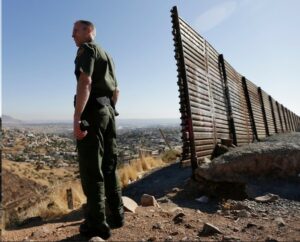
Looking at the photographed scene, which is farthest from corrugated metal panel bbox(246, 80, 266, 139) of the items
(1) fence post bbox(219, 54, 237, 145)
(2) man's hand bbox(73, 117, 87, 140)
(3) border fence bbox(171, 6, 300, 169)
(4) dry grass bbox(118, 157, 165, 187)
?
(2) man's hand bbox(73, 117, 87, 140)

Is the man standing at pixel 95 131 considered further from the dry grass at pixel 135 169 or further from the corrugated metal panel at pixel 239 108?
the corrugated metal panel at pixel 239 108

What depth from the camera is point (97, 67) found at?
3.73 m

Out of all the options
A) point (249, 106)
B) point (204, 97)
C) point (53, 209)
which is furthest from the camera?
point (249, 106)

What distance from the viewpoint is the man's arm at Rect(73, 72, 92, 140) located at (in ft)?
10.7

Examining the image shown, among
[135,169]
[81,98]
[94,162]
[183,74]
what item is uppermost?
[183,74]

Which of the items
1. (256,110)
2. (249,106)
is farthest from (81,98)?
(256,110)

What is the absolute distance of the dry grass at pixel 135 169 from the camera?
30.0ft

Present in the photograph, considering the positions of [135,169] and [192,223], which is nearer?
[192,223]

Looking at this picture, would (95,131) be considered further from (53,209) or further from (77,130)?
(53,209)

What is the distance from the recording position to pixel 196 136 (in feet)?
22.0

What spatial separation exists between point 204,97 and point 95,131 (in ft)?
15.3

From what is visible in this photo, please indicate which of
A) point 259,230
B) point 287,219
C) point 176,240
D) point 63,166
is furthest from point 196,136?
point 63,166

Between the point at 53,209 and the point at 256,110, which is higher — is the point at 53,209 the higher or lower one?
the lower one

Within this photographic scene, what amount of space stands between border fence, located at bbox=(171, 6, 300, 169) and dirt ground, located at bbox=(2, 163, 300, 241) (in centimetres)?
104
